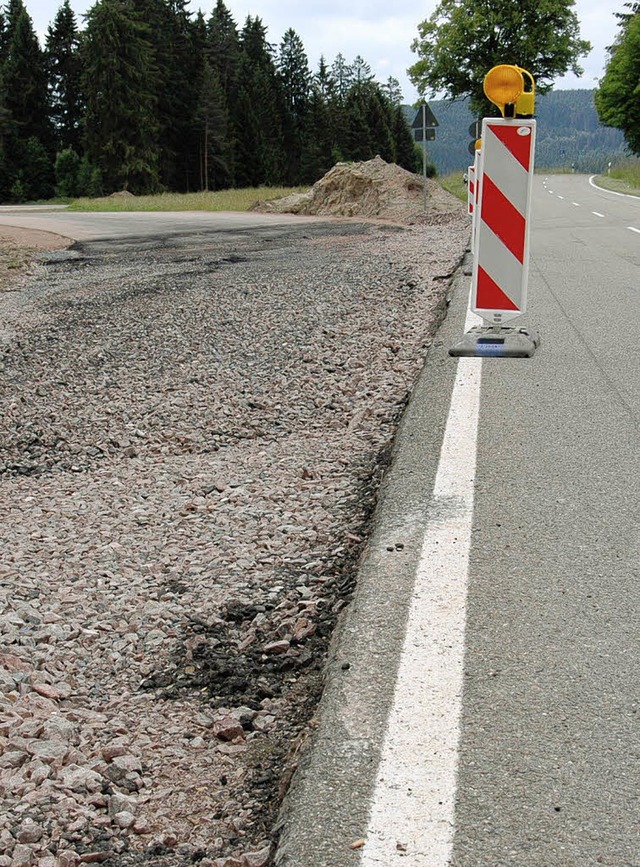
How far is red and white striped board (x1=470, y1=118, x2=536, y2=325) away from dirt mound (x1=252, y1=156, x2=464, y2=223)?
18591mm

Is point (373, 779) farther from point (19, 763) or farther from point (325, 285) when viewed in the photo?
point (325, 285)

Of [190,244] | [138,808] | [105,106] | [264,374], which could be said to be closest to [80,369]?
[264,374]

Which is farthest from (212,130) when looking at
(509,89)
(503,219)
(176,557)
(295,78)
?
(176,557)

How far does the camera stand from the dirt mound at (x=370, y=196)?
83.6ft

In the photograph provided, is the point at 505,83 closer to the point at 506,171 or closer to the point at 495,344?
the point at 506,171

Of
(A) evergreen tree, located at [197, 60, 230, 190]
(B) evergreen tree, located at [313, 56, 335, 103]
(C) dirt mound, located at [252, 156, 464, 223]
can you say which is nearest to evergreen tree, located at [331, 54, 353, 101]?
(B) evergreen tree, located at [313, 56, 335, 103]

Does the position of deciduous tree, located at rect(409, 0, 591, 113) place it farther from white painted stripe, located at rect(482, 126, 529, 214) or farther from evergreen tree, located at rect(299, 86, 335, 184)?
white painted stripe, located at rect(482, 126, 529, 214)

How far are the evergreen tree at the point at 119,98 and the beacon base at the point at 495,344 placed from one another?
64558 millimetres

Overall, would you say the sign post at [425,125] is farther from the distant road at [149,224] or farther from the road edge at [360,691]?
the road edge at [360,691]

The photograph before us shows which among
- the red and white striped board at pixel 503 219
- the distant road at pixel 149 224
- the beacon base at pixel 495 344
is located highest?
the red and white striped board at pixel 503 219

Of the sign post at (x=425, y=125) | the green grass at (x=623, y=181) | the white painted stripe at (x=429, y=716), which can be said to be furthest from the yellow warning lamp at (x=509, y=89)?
the green grass at (x=623, y=181)

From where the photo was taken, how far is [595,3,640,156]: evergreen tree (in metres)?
75.6

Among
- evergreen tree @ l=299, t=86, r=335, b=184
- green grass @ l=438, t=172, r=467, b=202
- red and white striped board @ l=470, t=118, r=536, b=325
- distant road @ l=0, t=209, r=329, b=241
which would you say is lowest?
distant road @ l=0, t=209, r=329, b=241

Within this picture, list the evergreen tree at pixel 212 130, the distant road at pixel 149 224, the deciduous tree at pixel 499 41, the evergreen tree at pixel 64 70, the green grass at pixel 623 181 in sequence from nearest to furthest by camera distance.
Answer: the distant road at pixel 149 224 → the green grass at pixel 623 181 → the deciduous tree at pixel 499 41 → the evergreen tree at pixel 212 130 → the evergreen tree at pixel 64 70
